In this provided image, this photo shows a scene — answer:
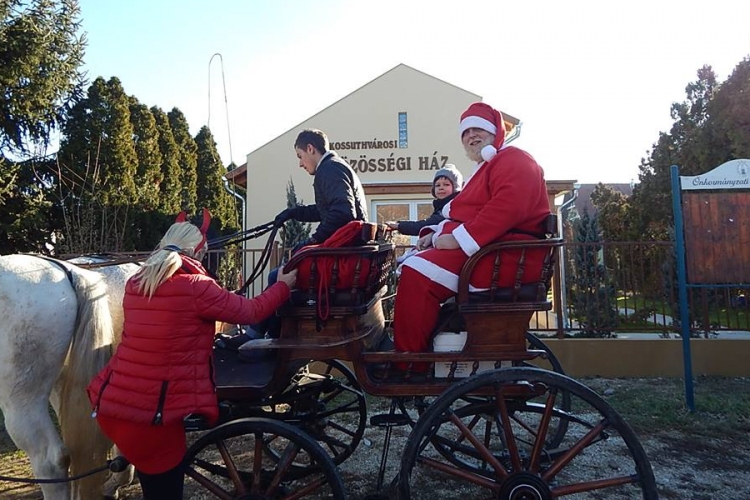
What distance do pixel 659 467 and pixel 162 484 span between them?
3180mm

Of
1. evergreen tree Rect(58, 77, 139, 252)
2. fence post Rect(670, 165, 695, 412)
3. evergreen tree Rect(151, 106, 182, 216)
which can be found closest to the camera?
fence post Rect(670, 165, 695, 412)

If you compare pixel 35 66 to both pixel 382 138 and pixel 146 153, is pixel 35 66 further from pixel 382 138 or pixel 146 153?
pixel 382 138

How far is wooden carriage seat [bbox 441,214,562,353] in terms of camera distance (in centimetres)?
228

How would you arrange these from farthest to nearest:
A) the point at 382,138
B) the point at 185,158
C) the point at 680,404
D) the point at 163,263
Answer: the point at 185,158, the point at 382,138, the point at 680,404, the point at 163,263

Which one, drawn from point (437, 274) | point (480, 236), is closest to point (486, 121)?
point (480, 236)

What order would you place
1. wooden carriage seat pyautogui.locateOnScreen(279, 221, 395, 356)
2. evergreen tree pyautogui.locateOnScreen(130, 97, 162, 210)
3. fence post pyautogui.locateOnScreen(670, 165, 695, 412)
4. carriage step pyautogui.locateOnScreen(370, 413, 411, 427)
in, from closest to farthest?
wooden carriage seat pyautogui.locateOnScreen(279, 221, 395, 356) < carriage step pyautogui.locateOnScreen(370, 413, 411, 427) < fence post pyautogui.locateOnScreen(670, 165, 695, 412) < evergreen tree pyautogui.locateOnScreen(130, 97, 162, 210)

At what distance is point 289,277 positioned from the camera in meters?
2.32

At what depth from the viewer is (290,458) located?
214cm

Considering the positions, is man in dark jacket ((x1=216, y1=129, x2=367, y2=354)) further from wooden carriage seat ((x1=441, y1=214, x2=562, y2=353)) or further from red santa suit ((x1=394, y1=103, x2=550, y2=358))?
wooden carriage seat ((x1=441, y1=214, x2=562, y2=353))

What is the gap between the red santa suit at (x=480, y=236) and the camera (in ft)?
7.32

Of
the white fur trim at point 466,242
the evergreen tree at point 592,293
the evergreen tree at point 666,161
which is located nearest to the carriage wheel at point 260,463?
the white fur trim at point 466,242

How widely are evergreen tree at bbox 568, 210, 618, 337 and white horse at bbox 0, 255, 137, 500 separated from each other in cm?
520

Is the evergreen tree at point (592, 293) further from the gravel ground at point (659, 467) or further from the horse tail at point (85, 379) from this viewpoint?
the horse tail at point (85, 379)

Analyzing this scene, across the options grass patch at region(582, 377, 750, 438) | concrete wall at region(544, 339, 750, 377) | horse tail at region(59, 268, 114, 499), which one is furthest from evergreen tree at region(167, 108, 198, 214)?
grass patch at region(582, 377, 750, 438)
